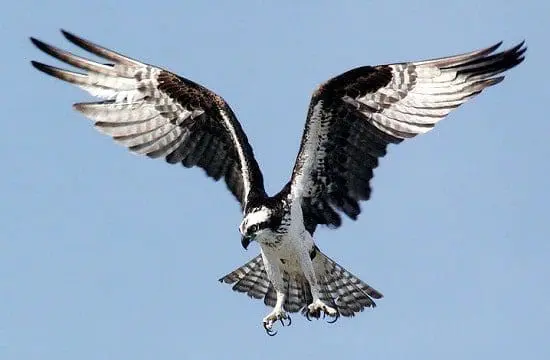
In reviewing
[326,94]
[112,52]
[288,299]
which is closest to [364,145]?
[326,94]

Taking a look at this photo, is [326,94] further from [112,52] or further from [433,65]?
[112,52]

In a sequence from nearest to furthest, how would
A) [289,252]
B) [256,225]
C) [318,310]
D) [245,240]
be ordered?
1. [256,225]
2. [245,240]
3. [289,252]
4. [318,310]

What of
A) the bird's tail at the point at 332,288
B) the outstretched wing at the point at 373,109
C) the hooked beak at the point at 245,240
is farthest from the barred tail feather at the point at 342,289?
the hooked beak at the point at 245,240

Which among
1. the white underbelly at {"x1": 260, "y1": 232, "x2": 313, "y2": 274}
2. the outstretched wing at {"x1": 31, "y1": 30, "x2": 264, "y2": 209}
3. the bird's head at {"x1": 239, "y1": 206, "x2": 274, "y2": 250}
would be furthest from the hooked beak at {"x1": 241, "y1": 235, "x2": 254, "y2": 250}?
the outstretched wing at {"x1": 31, "y1": 30, "x2": 264, "y2": 209}

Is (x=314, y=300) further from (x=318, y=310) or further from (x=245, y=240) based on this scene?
(x=245, y=240)

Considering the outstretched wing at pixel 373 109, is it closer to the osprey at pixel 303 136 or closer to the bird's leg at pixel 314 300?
the osprey at pixel 303 136

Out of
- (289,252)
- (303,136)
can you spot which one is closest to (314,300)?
(289,252)

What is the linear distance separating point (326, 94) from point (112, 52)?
9.01 ft

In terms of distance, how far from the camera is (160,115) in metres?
18.8

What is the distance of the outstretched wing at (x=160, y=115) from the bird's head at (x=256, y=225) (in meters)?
1.35

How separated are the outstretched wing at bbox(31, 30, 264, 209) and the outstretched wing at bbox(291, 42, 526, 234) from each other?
113cm

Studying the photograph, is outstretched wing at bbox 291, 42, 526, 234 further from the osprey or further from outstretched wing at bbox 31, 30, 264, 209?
outstretched wing at bbox 31, 30, 264, 209

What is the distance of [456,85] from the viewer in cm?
1758

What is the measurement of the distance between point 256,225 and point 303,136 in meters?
1.15
